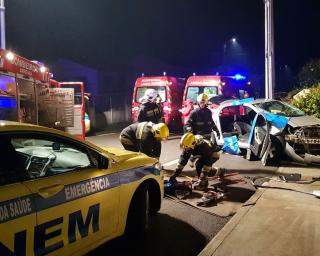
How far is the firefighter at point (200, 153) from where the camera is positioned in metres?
7.23

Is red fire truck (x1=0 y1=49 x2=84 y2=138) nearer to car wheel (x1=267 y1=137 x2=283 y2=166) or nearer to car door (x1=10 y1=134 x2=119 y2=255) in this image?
car door (x1=10 y1=134 x2=119 y2=255)

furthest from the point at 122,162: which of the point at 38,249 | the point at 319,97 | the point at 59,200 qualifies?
the point at 319,97

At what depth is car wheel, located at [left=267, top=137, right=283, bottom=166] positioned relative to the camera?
936 centimetres

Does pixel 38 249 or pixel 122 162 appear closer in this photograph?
pixel 38 249

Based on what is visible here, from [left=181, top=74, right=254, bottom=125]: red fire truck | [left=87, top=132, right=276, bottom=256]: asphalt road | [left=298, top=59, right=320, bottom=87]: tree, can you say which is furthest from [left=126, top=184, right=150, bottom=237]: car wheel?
[left=298, top=59, right=320, bottom=87]: tree

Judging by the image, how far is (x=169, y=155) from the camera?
38.7 ft

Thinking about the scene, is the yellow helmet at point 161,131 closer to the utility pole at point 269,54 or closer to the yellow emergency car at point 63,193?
the yellow emergency car at point 63,193

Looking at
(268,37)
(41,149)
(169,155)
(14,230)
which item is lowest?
(169,155)

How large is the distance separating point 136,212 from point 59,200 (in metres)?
1.40

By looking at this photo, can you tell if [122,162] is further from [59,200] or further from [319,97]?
[319,97]

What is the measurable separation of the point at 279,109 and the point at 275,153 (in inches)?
54.2

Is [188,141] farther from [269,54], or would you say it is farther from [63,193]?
[269,54]

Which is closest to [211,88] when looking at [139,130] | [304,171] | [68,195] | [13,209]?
[304,171]

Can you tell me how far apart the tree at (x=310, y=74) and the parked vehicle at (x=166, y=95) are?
6.18 meters
